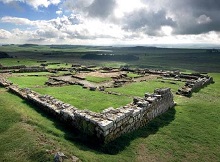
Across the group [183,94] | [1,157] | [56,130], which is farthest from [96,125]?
[183,94]

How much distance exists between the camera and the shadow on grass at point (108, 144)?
12289mm

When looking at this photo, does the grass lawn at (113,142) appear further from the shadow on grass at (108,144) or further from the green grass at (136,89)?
the green grass at (136,89)

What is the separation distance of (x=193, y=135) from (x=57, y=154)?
387 inches

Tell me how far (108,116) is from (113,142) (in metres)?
1.58

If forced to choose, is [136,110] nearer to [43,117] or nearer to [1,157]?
[43,117]

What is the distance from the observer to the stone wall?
12867mm

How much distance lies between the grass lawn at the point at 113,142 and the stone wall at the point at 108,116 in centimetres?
52

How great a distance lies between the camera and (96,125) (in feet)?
41.8

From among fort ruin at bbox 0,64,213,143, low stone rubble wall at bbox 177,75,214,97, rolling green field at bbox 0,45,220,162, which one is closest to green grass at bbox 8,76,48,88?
fort ruin at bbox 0,64,213,143

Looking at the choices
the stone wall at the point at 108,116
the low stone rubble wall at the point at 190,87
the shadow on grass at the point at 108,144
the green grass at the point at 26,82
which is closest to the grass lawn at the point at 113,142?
the shadow on grass at the point at 108,144

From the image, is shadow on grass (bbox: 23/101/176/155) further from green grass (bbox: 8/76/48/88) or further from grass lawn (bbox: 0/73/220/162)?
green grass (bbox: 8/76/48/88)

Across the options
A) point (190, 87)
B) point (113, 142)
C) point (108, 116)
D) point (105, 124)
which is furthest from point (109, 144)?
point (190, 87)

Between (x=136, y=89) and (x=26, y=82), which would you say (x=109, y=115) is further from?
(x=26, y=82)

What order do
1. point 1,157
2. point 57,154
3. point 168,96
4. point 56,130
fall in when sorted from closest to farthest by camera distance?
point 57,154 < point 1,157 < point 56,130 < point 168,96
